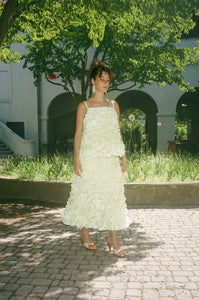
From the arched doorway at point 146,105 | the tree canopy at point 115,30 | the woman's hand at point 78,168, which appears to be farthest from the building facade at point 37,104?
the woman's hand at point 78,168

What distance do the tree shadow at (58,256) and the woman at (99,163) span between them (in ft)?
1.10

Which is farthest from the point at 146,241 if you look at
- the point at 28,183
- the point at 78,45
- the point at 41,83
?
the point at 41,83

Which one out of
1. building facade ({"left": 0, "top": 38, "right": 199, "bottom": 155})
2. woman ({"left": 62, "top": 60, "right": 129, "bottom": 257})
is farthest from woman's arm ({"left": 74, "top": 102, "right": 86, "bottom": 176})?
building facade ({"left": 0, "top": 38, "right": 199, "bottom": 155})

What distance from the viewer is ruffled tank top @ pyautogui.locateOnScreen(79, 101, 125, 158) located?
11.2ft

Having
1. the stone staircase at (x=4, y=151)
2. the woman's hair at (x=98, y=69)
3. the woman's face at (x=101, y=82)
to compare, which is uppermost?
the woman's hair at (x=98, y=69)

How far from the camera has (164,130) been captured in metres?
16.1

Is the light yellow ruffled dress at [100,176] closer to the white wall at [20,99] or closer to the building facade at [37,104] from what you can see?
the building facade at [37,104]

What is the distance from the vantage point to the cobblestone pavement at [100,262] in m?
2.70

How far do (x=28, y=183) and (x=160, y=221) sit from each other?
333cm

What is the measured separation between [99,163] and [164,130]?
13.1 meters

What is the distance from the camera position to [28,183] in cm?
695

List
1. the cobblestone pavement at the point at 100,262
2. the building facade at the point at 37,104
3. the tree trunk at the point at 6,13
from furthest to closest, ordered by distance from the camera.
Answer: the building facade at the point at 37,104, the tree trunk at the point at 6,13, the cobblestone pavement at the point at 100,262

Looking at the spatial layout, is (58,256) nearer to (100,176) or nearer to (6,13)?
(100,176)

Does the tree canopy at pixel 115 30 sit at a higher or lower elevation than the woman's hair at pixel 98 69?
higher
